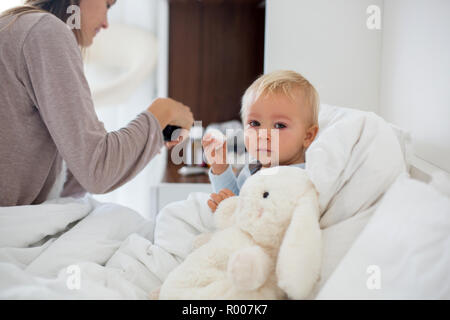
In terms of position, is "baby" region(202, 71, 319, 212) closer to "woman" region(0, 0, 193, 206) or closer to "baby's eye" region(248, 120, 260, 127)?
"baby's eye" region(248, 120, 260, 127)

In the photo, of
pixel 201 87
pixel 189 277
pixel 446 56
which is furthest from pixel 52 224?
pixel 201 87

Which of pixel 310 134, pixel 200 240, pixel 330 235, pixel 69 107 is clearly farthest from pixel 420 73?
pixel 69 107

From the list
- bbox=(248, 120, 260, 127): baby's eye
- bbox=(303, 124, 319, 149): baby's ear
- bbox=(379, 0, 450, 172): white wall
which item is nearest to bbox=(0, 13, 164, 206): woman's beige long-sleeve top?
bbox=(248, 120, 260, 127): baby's eye

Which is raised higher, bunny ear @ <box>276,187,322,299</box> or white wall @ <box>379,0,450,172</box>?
white wall @ <box>379,0,450,172</box>

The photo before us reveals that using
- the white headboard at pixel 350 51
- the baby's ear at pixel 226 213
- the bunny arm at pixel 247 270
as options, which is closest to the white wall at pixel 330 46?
the white headboard at pixel 350 51

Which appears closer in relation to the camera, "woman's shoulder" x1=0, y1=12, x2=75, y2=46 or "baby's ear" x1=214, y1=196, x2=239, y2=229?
"baby's ear" x1=214, y1=196, x2=239, y2=229

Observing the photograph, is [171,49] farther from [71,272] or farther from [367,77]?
[71,272]

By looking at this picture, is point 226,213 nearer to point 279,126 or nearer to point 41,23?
point 279,126

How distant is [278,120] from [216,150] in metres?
0.16

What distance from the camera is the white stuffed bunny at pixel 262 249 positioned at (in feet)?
1.86

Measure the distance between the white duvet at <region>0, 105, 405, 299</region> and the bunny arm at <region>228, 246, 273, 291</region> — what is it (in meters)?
0.10

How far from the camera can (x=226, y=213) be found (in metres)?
0.75

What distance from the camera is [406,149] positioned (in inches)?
31.9

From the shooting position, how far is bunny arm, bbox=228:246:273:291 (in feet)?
1.84
